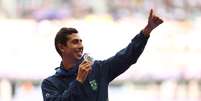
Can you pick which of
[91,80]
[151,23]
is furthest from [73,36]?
[151,23]

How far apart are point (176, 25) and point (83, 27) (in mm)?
508

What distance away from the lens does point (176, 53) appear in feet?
9.84

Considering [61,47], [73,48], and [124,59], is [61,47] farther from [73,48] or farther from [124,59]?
[124,59]

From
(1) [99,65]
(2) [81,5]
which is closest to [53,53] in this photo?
(2) [81,5]

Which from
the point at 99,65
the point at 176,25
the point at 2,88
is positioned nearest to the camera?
the point at 99,65

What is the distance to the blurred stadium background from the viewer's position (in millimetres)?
Answer: 2834

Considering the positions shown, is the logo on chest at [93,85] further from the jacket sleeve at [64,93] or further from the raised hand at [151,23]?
the raised hand at [151,23]

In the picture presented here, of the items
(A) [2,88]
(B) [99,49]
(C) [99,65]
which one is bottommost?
(C) [99,65]

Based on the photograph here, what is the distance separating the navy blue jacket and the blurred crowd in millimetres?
1261

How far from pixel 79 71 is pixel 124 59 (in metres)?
0.22

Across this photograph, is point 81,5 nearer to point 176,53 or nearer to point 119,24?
point 119,24

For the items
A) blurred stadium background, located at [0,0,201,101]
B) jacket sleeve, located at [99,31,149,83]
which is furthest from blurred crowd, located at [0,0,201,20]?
jacket sleeve, located at [99,31,149,83]

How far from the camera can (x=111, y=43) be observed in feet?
9.61

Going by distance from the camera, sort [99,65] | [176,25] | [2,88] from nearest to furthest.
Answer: [99,65]
[2,88]
[176,25]
